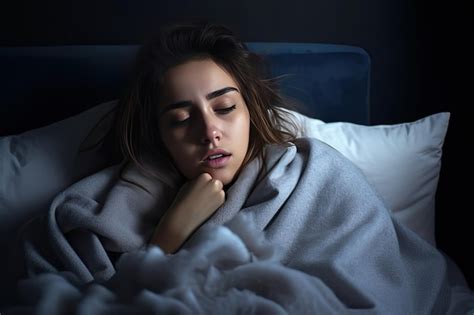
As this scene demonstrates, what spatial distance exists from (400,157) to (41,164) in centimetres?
87

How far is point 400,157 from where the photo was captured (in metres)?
1.32

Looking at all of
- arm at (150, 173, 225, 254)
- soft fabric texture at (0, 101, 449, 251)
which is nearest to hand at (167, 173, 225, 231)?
arm at (150, 173, 225, 254)

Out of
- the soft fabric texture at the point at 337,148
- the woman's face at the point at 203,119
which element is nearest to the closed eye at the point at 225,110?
the woman's face at the point at 203,119

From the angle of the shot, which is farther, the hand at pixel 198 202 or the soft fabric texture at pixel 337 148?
the soft fabric texture at pixel 337 148

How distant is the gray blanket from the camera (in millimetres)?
806

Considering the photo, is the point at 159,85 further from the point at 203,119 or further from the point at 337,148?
the point at 337,148

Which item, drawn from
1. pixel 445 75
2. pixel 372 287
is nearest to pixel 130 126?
pixel 372 287

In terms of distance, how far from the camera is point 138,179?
112cm

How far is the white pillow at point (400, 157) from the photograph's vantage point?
1315mm

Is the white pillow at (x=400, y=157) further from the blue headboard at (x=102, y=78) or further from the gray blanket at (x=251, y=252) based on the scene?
the gray blanket at (x=251, y=252)

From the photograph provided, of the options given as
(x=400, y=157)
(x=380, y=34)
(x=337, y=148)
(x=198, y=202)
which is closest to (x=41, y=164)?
(x=198, y=202)

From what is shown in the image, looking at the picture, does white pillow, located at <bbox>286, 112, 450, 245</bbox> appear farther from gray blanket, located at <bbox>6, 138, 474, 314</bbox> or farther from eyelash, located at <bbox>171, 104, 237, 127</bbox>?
eyelash, located at <bbox>171, 104, 237, 127</bbox>

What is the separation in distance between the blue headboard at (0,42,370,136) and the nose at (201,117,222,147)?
0.42 m

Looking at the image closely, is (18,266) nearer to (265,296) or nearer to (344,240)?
(265,296)
